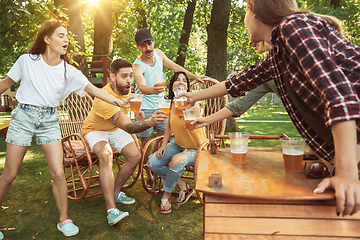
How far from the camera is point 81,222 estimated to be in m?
2.92

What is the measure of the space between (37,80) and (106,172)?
1167mm

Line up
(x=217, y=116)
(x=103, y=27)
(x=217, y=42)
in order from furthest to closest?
(x=103, y=27), (x=217, y=42), (x=217, y=116)

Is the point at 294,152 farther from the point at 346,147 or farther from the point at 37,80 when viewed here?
the point at 37,80

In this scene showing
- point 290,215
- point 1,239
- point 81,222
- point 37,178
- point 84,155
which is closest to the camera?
point 290,215

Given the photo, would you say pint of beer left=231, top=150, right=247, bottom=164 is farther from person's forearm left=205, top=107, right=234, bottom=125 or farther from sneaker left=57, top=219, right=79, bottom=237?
sneaker left=57, top=219, right=79, bottom=237

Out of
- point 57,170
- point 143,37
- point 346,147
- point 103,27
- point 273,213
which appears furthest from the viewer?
point 103,27

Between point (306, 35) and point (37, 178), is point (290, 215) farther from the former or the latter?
point (37, 178)

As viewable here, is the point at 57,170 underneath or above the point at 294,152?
underneath

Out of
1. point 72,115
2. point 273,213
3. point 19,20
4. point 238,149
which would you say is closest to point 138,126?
point 238,149

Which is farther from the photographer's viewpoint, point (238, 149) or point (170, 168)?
point (170, 168)

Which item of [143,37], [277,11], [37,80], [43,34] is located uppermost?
[143,37]

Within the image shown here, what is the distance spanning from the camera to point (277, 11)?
1328 mm

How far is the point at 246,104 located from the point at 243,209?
1.94 metres

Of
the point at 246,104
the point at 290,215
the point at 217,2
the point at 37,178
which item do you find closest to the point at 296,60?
the point at 290,215
